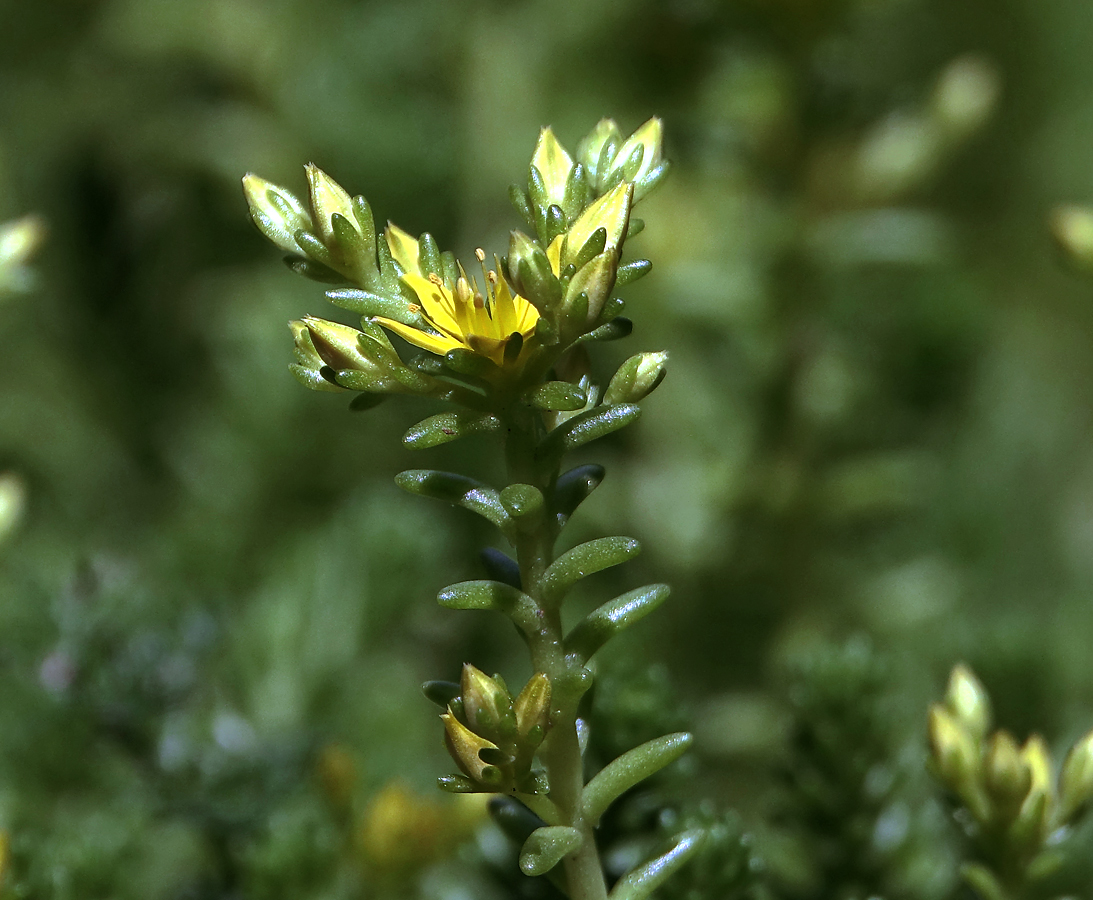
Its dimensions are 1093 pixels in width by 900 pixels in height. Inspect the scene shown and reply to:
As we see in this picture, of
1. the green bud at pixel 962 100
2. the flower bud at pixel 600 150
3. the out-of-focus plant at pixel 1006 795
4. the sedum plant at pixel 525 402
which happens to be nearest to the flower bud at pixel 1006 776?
the out-of-focus plant at pixel 1006 795

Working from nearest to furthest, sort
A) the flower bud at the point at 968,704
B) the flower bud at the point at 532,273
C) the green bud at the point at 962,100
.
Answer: the flower bud at the point at 532,273 → the flower bud at the point at 968,704 → the green bud at the point at 962,100

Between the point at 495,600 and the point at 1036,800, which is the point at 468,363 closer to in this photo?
the point at 495,600

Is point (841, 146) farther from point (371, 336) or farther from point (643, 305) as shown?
point (371, 336)

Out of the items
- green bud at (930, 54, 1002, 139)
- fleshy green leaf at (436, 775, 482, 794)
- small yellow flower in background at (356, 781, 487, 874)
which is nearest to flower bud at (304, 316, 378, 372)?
fleshy green leaf at (436, 775, 482, 794)

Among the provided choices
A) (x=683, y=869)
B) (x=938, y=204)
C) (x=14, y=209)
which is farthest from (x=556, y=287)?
(x=938, y=204)

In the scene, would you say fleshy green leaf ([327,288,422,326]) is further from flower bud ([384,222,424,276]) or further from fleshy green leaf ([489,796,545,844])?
fleshy green leaf ([489,796,545,844])

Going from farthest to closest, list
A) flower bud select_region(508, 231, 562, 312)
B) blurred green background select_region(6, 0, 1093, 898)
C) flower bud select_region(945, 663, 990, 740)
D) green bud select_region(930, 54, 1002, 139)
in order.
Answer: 1. green bud select_region(930, 54, 1002, 139)
2. blurred green background select_region(6, 0, 1093, 898)
3. flower bud select_region(945, 663, 990, 740)
4. flower bud select_region(508, 231, 562, 312)

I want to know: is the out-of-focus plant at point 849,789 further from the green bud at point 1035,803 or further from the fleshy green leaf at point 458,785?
the fleshy green leaf at point 458,785
